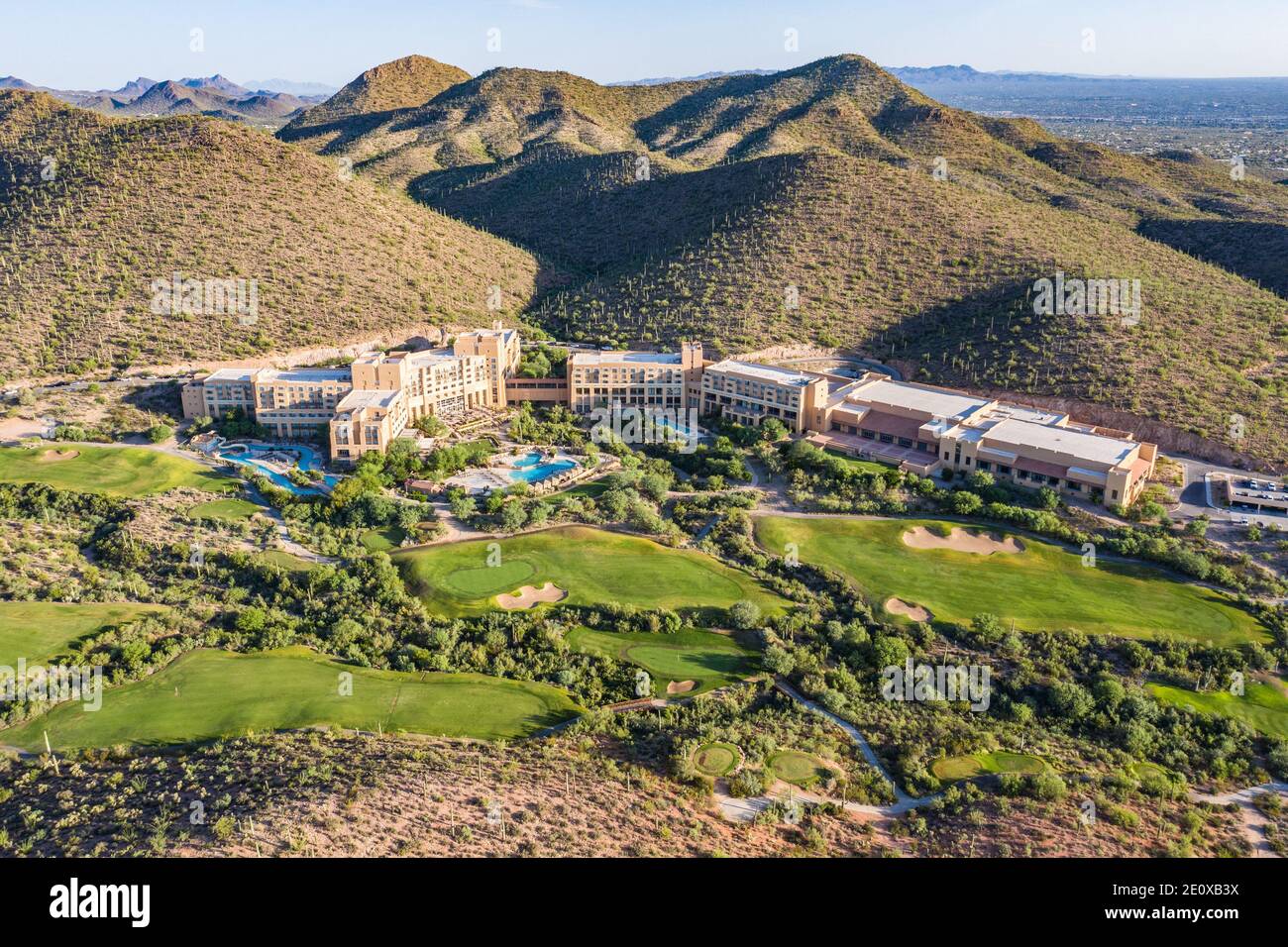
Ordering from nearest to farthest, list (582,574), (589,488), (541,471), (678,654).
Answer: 1. (678,654)
2. (582,574)
3. (589,488)
4. (541,471)

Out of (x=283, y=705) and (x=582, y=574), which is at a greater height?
(x=582, y=574)

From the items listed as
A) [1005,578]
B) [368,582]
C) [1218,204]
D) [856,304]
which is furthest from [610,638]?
[1218,204]

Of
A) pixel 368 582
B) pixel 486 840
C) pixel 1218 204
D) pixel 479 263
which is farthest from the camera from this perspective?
pixel 1218 204

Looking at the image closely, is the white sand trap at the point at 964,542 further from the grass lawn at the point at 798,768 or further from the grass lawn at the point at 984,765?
the grass lawn at the point at 798,768

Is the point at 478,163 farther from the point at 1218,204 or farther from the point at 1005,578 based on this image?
the point at 1005,578

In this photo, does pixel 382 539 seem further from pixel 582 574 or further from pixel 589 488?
pixel 589 488

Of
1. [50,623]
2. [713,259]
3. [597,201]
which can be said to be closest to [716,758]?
[50,623]

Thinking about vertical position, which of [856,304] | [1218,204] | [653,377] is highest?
[1218,204]
